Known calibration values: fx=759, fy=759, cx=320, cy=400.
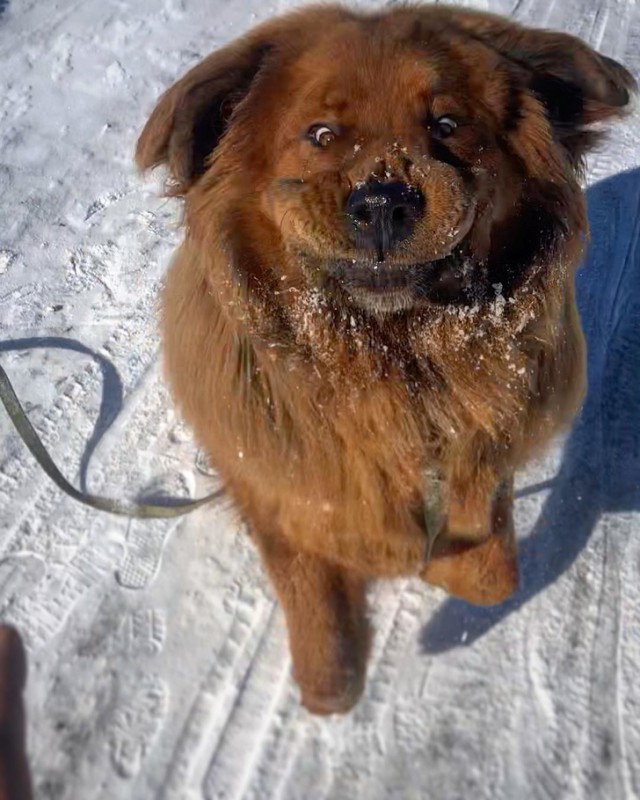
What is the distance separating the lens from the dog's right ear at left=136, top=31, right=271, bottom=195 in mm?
1844

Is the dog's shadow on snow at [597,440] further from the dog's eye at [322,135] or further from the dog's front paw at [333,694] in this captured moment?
the dog's eye at [322,135]

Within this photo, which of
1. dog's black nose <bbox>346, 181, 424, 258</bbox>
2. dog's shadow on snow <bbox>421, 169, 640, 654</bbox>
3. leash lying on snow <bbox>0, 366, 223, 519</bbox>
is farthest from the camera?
leash lying on snow <bbox>0, 366, 223, 519</bbox>

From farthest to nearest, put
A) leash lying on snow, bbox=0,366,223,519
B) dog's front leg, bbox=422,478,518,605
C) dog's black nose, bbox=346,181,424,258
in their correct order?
leash lying on snow, bbox=0,366,223,519 → dog's front leg, bbox=422,478,518,605 → dog's black nose, bbox=346,181,424,258

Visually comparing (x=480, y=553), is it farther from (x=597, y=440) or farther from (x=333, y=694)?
(x=597, y=440)

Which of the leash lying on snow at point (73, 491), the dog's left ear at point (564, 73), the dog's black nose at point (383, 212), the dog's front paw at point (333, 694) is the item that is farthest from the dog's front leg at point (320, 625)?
the dog's left ear at point (564, 73)

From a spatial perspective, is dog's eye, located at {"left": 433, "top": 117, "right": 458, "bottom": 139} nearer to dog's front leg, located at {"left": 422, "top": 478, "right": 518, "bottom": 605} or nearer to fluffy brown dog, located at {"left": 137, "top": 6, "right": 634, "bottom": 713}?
fluffy brown dog, located at {"left": 137, "top": 6, "right": 634, "bottom": 713}

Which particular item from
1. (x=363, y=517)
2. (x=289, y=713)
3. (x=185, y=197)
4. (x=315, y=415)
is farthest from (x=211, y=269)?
(x=289, y=713)

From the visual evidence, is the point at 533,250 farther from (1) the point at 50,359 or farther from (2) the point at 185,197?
(1) the point at 50,359

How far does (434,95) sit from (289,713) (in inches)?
69.9

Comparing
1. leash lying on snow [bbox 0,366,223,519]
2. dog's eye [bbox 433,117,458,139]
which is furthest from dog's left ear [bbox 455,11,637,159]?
leash lying on snow [bbox 0,366,223,519]

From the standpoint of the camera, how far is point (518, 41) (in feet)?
6.37

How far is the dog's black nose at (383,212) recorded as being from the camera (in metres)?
1.64

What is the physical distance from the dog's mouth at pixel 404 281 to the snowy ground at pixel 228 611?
3.72ft

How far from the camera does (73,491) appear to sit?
265 centimetres
